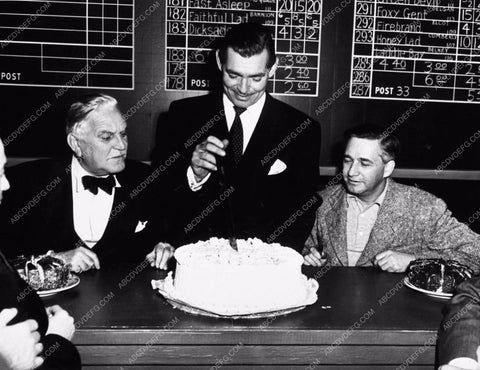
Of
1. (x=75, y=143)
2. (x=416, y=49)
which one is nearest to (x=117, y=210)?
(x=75, y=143)

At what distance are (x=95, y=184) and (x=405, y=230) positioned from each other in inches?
62.8

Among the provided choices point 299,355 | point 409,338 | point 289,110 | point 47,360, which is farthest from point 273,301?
point 289,110

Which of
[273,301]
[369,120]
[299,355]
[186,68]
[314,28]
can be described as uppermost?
[314,28]

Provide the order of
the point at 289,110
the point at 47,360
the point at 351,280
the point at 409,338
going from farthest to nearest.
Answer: the point at 289,110 → the point at 351,280 → the point at 409,338 → the point at 47,360

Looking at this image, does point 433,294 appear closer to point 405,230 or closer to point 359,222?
point 405,230

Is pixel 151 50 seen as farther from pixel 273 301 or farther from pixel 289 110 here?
pixel 273 301

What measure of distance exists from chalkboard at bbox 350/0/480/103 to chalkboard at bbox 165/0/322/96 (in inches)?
12.5

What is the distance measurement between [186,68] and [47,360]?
108 inches

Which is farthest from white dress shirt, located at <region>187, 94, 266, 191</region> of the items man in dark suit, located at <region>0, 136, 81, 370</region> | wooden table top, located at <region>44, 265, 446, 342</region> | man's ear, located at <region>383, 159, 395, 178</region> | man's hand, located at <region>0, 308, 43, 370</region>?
man's hand, located at <region>0, 308, 43, 370</region>

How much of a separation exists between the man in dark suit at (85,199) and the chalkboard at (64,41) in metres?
1.01

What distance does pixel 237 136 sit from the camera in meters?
3.06

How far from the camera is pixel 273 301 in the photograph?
200 centimetres

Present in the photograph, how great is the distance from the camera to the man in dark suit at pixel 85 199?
112 inches

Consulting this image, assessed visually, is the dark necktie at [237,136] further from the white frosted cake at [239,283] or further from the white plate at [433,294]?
the white plate at [433,294]
